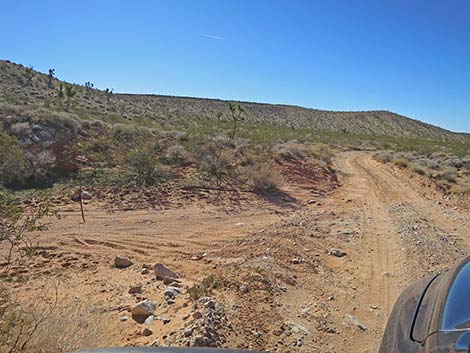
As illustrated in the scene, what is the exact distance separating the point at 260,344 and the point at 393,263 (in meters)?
3.93

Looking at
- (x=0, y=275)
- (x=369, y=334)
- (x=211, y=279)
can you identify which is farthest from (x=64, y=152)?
(x=369, y=334)

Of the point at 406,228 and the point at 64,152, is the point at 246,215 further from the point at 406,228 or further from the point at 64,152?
the point at 64,152

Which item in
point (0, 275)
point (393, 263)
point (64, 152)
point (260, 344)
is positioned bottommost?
point (0, 275)

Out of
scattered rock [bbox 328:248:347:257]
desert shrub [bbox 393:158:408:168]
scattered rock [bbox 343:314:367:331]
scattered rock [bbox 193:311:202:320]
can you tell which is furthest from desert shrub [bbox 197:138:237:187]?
desert shrub [bbox 393:158:408:168]

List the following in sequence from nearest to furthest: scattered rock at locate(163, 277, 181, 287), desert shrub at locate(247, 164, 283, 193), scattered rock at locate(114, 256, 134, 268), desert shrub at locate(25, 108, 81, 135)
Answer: scattered rock at locate(163, 277, 181, 287) → scattered rock at locate(114, 256, 134, 268) → desert shrub at locate(247, 164, 283, 193) → desert shrub at locate(25, 108, 81, 135)

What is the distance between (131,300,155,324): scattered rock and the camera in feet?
15.7

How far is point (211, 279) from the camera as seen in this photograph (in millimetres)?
5535

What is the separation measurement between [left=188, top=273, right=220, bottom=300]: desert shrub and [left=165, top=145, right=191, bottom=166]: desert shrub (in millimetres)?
10532

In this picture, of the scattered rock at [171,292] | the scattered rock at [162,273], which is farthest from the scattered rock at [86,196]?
the scattered rock at [171,292]

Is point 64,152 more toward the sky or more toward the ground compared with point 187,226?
more toward the sky

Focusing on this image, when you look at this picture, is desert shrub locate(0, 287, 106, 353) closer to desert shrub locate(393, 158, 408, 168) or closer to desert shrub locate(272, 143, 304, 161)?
desert shrub locate(272, 143, 304, 161)

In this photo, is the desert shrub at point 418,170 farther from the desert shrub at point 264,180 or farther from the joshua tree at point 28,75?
the joshua tree at point 28,75

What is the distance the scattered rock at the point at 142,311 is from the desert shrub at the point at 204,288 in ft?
1.91

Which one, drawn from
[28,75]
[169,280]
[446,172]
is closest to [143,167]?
[169,280]
